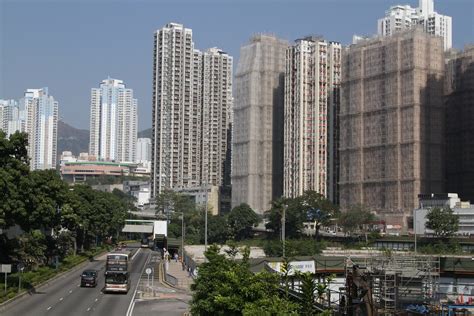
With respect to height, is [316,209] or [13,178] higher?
[13,178]

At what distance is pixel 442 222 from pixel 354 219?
23066mm

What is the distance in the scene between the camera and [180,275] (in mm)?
87500

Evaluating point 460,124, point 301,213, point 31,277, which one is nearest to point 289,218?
point 301,213

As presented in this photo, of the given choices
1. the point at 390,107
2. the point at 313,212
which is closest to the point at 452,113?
the point at 390,107

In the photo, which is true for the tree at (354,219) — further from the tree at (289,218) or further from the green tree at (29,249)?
the green tree at (29,249)

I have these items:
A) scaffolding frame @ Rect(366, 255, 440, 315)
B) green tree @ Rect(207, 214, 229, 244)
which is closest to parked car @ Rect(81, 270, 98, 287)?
scaffolding frame @ Rect(366, 255, 440, 315)

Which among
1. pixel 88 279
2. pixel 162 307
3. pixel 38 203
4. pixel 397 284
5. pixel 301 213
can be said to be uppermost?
pixel 38 203

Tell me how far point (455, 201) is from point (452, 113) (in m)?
39.0

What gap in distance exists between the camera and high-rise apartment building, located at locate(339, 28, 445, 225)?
541ft

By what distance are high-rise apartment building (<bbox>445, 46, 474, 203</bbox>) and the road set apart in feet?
401

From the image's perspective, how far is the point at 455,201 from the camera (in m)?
158

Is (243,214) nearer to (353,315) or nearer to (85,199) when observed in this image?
(85,199)

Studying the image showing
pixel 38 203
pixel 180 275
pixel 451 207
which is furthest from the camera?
pixel 451 207

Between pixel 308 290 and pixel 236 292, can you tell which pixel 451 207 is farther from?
pixel 308 290
